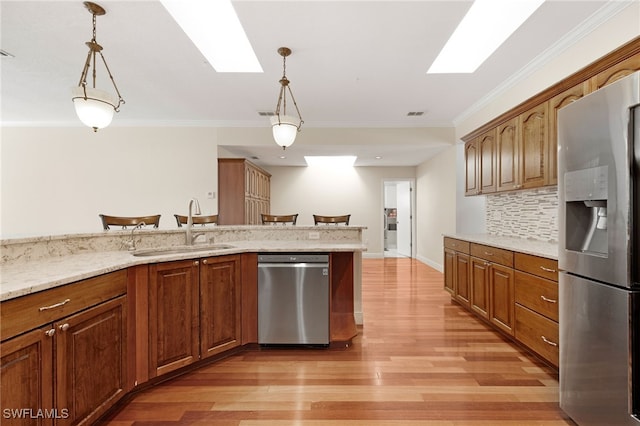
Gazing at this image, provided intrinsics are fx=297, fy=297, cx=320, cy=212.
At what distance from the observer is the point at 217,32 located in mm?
2740

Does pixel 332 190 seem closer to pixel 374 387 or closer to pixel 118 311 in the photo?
pixel 374 387

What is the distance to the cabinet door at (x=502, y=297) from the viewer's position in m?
2.55

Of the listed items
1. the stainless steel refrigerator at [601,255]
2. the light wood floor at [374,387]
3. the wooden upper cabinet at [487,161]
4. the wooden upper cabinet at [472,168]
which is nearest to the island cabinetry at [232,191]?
the light wood floor at [374,387]

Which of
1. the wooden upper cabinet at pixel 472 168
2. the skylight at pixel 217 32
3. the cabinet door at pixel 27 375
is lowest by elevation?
the cabinet door at pixel 27 375

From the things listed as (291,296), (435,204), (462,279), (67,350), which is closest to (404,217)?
(435,204)

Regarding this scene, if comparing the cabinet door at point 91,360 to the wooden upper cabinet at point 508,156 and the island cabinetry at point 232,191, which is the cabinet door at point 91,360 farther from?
the wooden upper cabinet at point 508,156

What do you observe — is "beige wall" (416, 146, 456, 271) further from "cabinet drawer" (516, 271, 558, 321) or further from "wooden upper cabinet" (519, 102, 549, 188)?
"cabinet drawer" (516, 271, 558, 321)

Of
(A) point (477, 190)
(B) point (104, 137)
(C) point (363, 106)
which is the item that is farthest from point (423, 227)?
(B) point (104, 137)

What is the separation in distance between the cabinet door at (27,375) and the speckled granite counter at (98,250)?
0.68 ft

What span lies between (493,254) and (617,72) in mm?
1606

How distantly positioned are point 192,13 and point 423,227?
19.5ft

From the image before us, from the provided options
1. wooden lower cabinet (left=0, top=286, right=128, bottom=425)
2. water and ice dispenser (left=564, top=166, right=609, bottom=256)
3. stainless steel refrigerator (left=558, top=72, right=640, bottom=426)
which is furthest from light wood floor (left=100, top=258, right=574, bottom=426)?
water and ice dispenser (left=564, top=166, right=609, bottom=256)

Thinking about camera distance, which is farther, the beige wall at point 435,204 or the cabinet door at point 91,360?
the beige wall at point 435,204

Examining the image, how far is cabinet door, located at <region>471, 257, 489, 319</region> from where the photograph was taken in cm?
294
